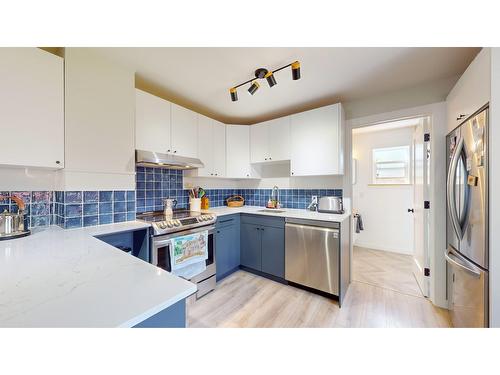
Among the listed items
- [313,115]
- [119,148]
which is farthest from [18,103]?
[313,115]

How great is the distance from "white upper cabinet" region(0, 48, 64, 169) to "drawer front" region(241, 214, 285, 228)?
1.89 m

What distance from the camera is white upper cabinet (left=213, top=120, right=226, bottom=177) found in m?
2.77

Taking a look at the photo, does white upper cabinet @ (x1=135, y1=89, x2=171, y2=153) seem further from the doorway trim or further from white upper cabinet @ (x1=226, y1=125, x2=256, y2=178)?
the doorway trim

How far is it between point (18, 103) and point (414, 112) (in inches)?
133

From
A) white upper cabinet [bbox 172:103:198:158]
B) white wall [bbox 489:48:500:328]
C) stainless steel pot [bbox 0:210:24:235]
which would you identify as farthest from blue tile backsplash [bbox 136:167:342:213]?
white wall [bbox 489:48:500:328]

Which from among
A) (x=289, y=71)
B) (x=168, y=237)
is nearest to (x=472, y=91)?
(x=289, y=71)

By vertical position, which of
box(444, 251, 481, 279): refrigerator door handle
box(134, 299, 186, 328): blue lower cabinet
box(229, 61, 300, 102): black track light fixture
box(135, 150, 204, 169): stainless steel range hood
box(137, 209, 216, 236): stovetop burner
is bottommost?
box(444, 251, 481, 279): refrigerator door handle

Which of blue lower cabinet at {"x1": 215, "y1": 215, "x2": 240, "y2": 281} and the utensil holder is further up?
the utensil holder

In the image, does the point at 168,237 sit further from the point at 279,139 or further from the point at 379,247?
the point at 379,247

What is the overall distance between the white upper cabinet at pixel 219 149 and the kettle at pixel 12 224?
1.83m

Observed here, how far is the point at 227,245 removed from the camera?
249 cm

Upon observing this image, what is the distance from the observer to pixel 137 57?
5.33 ft
